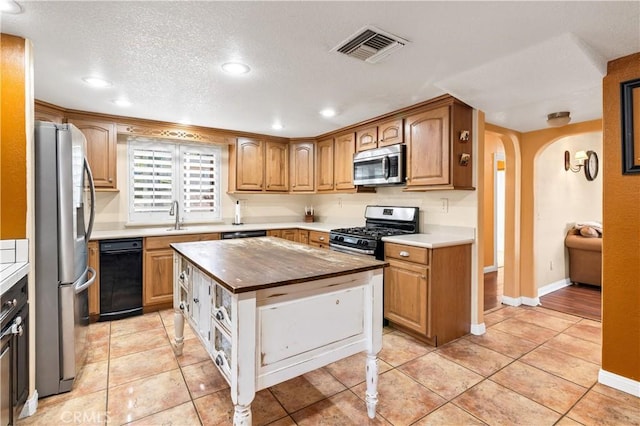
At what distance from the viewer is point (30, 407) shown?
6.28 feet

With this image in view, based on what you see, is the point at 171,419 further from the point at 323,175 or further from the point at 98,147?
the point at 323,175

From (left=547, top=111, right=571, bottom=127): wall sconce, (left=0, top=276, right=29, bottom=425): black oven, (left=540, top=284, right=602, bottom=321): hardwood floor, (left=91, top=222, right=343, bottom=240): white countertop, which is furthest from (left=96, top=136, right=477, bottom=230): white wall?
(left=0, top=276, right=29, bottom=425): black oven

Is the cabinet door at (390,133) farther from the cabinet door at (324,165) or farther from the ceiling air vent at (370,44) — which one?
the ceiling air vent at (370,44)

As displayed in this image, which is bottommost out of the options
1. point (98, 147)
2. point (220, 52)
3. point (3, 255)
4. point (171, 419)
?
point (171, 419)

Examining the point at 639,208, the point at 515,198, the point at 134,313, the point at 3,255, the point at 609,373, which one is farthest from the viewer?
the point at 515,198

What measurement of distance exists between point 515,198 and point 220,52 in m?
3.64

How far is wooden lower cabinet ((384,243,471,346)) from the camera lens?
2805 millimetres

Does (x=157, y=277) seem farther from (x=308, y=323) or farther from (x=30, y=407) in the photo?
(x=308, y=323)

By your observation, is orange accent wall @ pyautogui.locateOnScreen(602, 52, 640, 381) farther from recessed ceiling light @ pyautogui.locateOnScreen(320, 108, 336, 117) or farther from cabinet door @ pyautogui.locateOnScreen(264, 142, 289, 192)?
cabinet door @ pyautogui.locateOnScreen(264, 142, 289, 192)

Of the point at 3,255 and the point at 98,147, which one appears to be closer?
the point at 3,255

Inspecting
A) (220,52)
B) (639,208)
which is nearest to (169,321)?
(220,52)

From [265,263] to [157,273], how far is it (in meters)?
2.33

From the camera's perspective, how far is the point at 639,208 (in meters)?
2.11

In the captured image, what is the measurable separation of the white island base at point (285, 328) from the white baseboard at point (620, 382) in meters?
1.75
